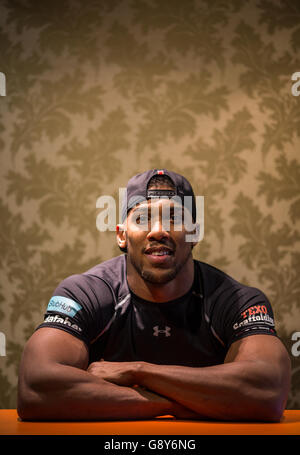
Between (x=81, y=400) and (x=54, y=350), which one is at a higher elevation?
(x=54, y=350)

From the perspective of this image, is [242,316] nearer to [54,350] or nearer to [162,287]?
[162,287]

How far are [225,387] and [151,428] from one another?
25 cm

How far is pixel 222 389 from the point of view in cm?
143

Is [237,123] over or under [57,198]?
over

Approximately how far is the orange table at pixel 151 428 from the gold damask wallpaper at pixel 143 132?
96 centimetres

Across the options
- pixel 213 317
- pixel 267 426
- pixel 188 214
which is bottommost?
pixel 267 426

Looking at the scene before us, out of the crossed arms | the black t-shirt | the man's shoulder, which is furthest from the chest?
the crossed arms

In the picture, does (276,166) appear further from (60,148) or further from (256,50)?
(60,148)

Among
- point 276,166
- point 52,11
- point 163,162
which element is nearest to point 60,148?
point 163,162

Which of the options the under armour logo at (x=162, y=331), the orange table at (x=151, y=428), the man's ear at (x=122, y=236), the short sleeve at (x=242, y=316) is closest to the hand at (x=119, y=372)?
the orange table at (x=151, y=428)

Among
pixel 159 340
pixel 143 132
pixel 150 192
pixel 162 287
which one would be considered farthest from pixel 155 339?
pixel 143 132

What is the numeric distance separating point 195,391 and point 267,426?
214 mm

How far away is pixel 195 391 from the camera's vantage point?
4.67ft
